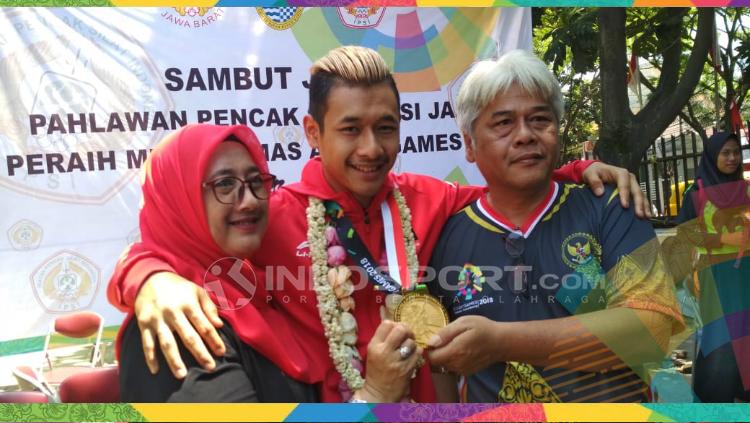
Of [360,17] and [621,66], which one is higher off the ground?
[360,17]

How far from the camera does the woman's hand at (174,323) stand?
1440 mm

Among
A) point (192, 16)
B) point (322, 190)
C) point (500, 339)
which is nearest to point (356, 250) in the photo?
point (322, 190)

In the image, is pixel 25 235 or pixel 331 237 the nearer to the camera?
pixel 331 237

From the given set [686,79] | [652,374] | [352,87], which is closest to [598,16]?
[686,79]

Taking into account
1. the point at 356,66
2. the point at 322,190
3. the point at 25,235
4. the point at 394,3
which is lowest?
the point at 25,235

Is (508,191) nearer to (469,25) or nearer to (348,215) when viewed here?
(348,215)

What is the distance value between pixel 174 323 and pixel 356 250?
0.56 meters

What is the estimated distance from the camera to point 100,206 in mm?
2061

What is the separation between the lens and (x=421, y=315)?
5.78ft

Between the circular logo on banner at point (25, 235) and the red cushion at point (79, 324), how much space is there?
26 centimetres

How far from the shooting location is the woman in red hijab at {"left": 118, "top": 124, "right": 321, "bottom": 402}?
4.93ft

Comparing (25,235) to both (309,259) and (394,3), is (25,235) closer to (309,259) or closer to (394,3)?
(309,259)

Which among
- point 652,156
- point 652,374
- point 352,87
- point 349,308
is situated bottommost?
point 652,374

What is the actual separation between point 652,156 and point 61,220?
197 cm
